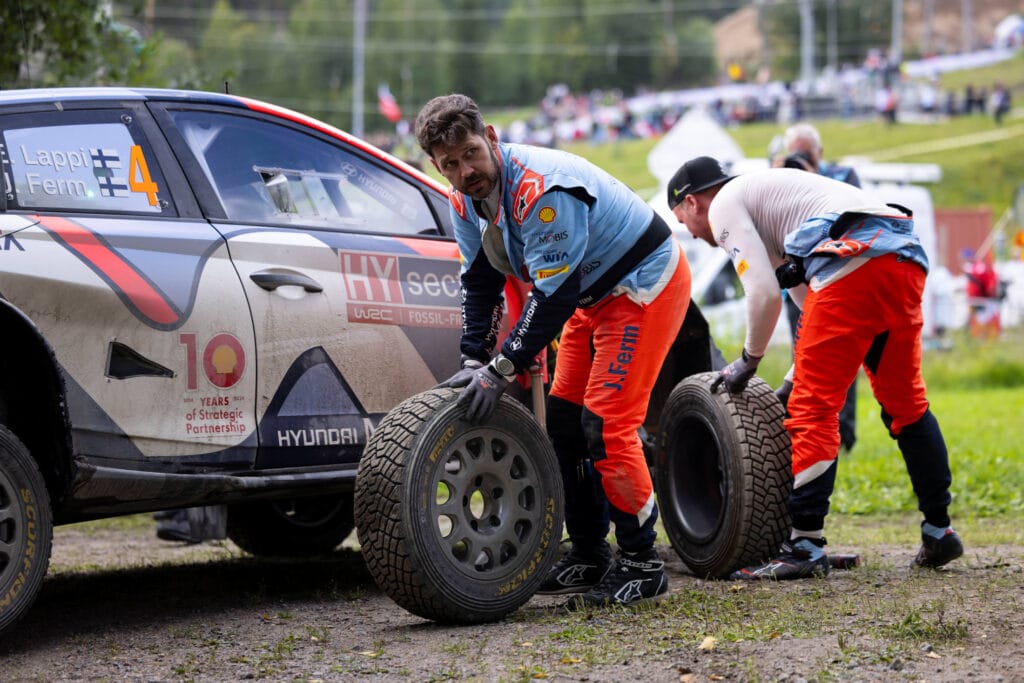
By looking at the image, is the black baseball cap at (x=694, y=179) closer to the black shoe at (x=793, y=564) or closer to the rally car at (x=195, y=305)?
the rally car at (x=195, y=305)

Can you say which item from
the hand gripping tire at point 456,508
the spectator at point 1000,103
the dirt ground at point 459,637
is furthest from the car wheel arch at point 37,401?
the spectator at point 1000,103

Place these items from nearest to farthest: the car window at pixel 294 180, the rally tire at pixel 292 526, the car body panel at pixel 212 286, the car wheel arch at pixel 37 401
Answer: the car wheel arch at pixel 37 401, the car body panel at pixel 212 286, the car window at pixel 294 180, the rally tire at pixel 292 526

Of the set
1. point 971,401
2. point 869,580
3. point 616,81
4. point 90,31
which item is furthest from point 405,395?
point 616,81

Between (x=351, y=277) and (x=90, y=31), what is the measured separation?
4.81 m

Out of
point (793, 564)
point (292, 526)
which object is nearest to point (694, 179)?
point (793, 564)

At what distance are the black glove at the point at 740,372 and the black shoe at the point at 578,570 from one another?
33.6 inches

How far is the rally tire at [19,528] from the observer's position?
161 inches

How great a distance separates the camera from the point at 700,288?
676 inches

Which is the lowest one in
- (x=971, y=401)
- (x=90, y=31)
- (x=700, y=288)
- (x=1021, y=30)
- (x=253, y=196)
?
(x=971, y=401)

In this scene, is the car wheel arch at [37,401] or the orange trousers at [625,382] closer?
the car wheel arch at [37,401]

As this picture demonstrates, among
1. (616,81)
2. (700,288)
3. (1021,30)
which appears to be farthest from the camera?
(616,81)

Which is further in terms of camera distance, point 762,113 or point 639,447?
point 762,113

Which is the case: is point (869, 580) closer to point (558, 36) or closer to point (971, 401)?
point (971, 401)

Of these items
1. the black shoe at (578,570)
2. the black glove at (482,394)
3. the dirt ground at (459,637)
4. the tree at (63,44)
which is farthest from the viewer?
the tree at (63,44)
